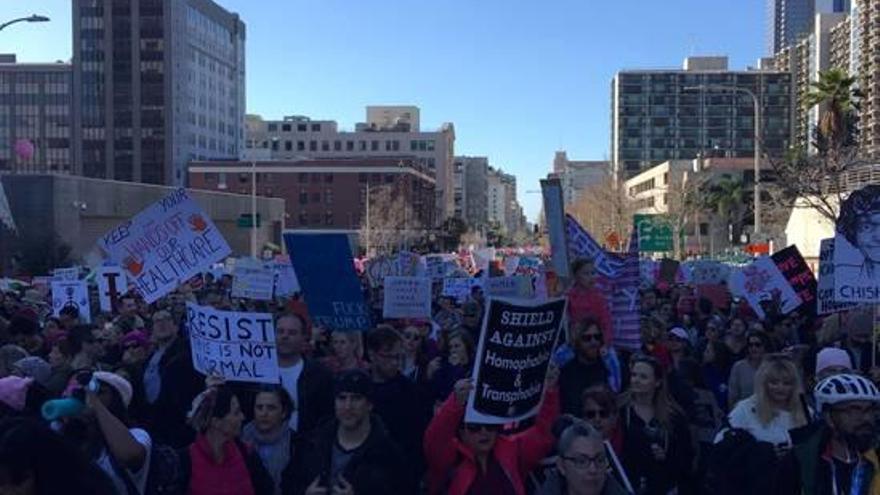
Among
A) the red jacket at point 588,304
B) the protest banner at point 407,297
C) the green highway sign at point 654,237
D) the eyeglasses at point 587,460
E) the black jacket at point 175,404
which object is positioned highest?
the green highway sign at point 654,237

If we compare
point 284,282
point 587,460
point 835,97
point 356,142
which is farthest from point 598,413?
point 356,142

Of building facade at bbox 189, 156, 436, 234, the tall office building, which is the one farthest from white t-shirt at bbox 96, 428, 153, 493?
the tall office building

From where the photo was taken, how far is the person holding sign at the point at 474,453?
5.20 meters

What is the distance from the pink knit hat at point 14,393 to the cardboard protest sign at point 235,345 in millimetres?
1187

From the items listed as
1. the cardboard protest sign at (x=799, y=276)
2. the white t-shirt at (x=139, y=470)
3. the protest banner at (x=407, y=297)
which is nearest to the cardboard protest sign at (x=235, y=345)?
the white t-shirt at (x=139, y=470)

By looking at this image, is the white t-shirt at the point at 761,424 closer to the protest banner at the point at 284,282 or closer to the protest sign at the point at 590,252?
the protest sign at the point at 590,252

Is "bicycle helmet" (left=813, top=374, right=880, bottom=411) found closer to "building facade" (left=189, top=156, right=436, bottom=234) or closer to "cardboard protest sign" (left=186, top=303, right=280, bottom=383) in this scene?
"cardboard protest sign" (left=186, top=303, right=280, bottom=383)

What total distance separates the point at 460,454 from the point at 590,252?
546cm

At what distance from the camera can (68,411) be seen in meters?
4.40

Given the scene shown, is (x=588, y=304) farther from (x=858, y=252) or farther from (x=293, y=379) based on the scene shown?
(x=293, y=379)

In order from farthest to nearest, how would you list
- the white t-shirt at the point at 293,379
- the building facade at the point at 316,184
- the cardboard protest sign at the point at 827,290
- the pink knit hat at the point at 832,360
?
1. the building facade at the point at 316,184
2. the cardboard protest sign at the point at 827,290
3. the white t-shirt at the point at 293,379
4. the pink knit hat at the point at 832,360

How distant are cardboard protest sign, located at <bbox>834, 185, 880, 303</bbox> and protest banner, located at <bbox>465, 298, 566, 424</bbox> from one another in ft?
13.2

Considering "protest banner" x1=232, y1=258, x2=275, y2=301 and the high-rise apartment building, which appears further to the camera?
the high-rise apartment building

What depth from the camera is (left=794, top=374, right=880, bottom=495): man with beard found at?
4.41 m
